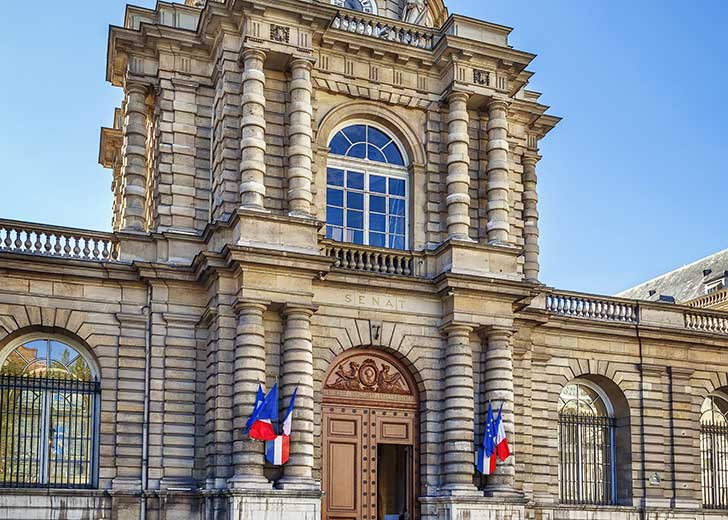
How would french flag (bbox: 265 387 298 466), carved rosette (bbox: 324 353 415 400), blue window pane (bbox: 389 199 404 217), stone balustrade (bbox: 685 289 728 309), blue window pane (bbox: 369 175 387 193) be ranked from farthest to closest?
stone balustrade (bbox: 685 289 728 309) < blue window pane (bbox: 389 199 404 217) < blue window pane (bbox: 369 175 387 193) < carved rosette (bbox: 324 353 415 400) < french flag (bbox: 265 387 298 466)

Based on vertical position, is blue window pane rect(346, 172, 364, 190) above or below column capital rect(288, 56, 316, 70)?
below

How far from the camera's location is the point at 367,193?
84.6 ft

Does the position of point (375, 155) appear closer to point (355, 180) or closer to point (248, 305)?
point (355, 180)

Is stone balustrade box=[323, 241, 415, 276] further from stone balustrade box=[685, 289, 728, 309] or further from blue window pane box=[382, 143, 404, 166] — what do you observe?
stone balustrade box=[685, 289, 728, 309]

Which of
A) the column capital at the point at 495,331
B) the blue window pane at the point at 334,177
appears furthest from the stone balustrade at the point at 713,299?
the blue window pane at the point at 334,177

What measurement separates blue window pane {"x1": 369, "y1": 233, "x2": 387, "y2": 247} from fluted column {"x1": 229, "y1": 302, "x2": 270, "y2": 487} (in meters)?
4.23

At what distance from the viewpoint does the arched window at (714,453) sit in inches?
1210

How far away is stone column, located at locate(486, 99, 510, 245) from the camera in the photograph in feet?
83.5

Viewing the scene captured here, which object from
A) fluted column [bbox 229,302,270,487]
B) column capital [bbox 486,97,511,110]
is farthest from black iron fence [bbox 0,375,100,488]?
column capital [bbox 486,97,511,110]

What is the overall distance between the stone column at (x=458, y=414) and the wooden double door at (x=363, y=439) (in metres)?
0.88

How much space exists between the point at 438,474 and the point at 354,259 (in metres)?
5.18

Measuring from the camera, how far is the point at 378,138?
1035 inches

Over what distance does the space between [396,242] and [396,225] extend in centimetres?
44

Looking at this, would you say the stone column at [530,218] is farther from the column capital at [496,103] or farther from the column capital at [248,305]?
the column capital at [248,305]
